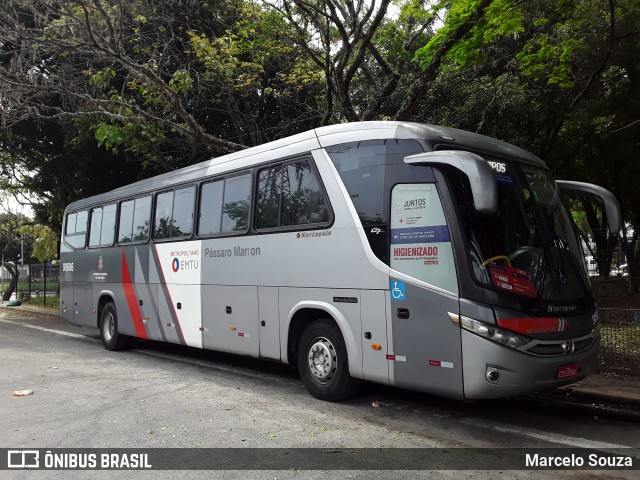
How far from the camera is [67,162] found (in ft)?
59.9

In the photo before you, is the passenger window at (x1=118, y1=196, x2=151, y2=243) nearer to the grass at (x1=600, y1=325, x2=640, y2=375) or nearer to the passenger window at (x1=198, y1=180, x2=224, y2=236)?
the passenger window at (x1=198, y1=180, x2=224, y2=236)

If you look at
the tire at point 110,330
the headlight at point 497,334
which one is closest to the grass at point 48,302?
the tire at point 110,330

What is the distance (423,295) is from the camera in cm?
567

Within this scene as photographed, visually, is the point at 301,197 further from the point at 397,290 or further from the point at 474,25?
the point at 474,25

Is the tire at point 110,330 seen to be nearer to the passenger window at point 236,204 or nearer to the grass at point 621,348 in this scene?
the passenger window at point 236,204

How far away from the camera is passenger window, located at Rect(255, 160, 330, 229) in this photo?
6.98m

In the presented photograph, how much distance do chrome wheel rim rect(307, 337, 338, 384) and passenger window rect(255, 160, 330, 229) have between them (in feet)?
5.02

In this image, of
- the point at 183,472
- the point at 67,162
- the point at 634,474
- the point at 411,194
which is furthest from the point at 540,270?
the point at 67,162

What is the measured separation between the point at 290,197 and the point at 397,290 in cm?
222

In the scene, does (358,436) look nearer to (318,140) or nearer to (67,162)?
(318,140)

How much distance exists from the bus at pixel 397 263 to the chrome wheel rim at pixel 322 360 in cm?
2

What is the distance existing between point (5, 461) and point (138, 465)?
3.98ft

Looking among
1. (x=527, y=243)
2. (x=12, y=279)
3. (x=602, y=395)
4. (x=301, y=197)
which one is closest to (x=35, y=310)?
(x=12, y=279)

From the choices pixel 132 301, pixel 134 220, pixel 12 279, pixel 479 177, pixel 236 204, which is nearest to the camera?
pixel 479 177
